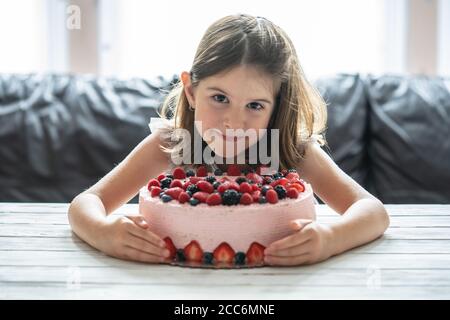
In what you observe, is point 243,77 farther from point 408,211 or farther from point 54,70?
point 54,70

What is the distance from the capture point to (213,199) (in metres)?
1.34

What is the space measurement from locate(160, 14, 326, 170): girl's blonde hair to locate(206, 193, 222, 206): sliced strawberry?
33 cm

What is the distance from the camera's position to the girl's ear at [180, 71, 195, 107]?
168 centimetres

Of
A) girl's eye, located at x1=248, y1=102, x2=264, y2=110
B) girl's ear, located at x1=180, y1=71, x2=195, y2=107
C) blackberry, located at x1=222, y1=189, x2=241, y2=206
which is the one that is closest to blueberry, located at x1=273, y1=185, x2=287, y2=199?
blackberry, located at x1=222, y1=189, x2=241, y2=206

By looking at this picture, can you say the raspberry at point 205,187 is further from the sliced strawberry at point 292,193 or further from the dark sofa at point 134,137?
the dark sofa at point 134,137

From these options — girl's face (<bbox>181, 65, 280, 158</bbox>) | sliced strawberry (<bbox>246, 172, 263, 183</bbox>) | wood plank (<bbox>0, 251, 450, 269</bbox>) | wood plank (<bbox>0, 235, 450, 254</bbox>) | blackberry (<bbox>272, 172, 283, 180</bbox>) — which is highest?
girl's face (<bbox>181, 65, 280, 158</bbox>)

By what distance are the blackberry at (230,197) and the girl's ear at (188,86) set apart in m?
0.41

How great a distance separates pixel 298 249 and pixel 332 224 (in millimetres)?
141

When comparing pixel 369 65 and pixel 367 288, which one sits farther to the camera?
pixel 369 65

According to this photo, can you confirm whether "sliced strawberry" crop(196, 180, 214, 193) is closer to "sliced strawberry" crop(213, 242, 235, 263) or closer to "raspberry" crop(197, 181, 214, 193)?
"raspberry" crop(197, 181, 214, 193)

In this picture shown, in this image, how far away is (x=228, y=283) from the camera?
3.89 feet
